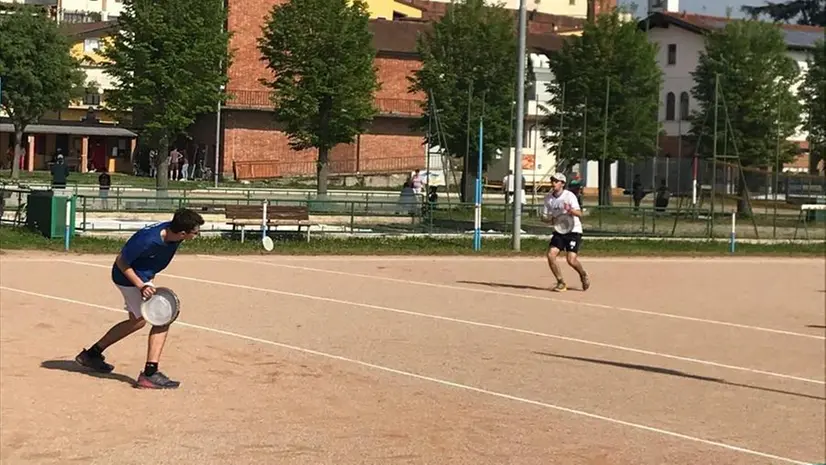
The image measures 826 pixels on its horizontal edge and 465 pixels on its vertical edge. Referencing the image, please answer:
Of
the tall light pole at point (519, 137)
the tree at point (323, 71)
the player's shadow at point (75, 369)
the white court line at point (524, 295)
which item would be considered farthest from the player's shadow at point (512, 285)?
the tree at point (323, 71)

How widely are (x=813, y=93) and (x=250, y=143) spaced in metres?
35.7

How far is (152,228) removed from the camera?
31.9 ft

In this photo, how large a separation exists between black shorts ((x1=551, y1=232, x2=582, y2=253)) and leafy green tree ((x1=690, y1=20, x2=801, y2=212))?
23.7 meters

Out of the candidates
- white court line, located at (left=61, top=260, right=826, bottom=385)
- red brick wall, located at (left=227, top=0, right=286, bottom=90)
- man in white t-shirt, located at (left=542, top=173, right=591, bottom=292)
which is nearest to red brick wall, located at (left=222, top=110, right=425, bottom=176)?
red brick wall, located at (left=227, top=0, right=286, bottom=90)

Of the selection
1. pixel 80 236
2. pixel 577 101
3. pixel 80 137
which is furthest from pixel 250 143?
pixel 80 236

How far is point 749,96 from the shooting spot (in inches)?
1676

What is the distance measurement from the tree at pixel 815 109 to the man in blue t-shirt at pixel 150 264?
31.7 m

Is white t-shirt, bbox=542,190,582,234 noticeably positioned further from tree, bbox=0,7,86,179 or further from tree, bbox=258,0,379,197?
tree, bbox=0,7,86,179

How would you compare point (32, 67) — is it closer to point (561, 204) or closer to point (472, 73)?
point (472, 73)

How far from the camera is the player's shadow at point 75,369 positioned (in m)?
10.3

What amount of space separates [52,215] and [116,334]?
16.1 m

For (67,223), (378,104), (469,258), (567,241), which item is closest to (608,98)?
(469,258)

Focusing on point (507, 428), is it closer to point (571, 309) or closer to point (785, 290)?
point (785, 290)

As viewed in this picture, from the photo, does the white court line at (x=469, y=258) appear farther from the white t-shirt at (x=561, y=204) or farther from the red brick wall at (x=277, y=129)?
the red brick wall at (x=277, y=129)
